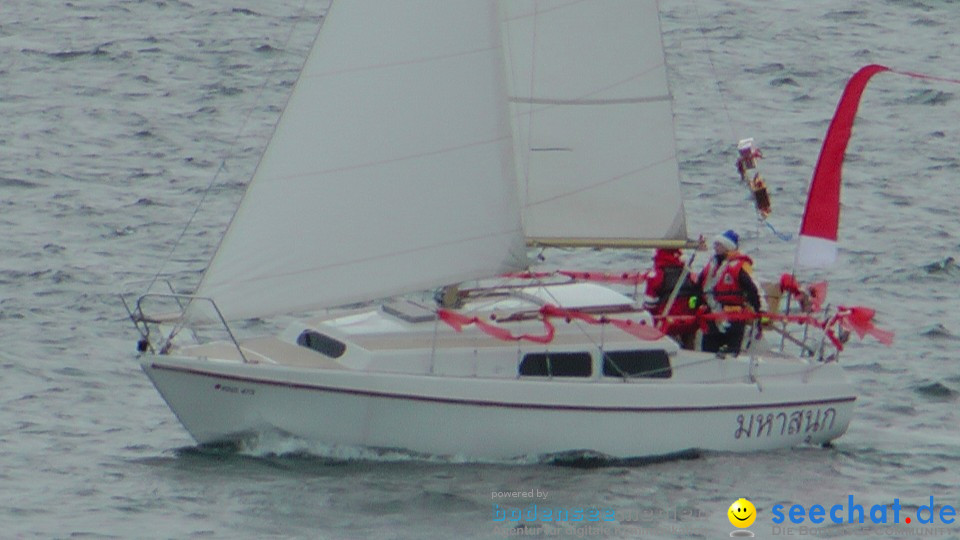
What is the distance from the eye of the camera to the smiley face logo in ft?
62.2

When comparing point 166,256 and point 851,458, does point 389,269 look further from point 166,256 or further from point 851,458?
point 166,256

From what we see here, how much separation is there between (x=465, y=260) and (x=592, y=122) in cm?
233

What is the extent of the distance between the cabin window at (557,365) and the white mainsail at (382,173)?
998mm

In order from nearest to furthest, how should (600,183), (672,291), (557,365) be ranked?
(557,365) → (600,183) → (672,291)

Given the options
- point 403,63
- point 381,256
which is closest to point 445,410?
point 381,256

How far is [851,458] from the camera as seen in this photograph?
21500 mm

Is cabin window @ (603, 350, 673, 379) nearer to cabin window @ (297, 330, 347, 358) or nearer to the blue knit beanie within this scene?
the blue knit beanie

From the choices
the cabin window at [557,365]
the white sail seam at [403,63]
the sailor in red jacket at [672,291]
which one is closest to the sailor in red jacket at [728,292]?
the sailor in red jacket at [672,291]

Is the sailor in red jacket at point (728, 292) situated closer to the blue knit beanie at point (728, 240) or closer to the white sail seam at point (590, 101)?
the blue knit beanie at point (728, 240)

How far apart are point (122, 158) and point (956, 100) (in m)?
15.7

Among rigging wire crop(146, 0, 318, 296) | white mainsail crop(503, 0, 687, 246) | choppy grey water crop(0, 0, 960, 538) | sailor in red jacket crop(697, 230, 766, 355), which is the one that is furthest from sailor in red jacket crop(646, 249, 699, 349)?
rigging wire crop(146, 0, 318, 296)

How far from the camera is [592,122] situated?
21.1m

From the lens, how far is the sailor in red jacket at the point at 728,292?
21406 mm

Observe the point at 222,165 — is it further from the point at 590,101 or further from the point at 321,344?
the point at 590,101
